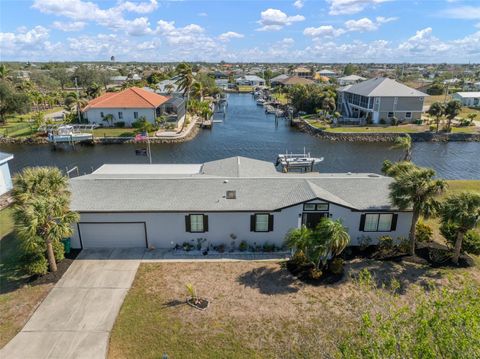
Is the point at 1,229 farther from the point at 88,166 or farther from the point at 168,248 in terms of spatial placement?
the point at 88,166

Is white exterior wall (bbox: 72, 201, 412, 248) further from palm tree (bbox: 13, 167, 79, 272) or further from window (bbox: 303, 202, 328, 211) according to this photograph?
palm tree (bbox: 13, 167, 79, 272)

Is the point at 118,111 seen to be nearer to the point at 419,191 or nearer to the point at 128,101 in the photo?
the point at 128,101

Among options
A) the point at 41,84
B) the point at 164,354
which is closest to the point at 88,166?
the point at 164,354

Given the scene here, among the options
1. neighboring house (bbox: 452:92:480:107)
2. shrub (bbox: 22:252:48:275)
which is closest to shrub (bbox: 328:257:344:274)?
shrub (bbox: 22:252:48:275)

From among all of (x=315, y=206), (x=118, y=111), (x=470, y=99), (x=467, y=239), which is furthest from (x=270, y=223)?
(x=470, y=99)

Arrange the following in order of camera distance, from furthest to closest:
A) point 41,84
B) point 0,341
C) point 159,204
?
point 41,84 → point 159,204 → point 0,341

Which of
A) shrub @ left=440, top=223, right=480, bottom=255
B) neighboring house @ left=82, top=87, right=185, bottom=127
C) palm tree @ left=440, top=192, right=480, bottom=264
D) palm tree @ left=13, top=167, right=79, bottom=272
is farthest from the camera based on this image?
neighboring house @ left=82, top=87, right=185, bottom=127
